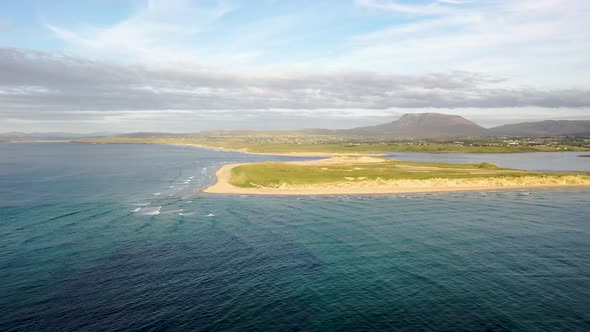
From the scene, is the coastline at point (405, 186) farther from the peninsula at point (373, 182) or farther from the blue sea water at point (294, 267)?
the blue sea water at point (294, 267)

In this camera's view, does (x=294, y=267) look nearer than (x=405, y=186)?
Yes

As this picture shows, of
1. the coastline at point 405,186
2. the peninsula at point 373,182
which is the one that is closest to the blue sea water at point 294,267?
the coastline at point 405,186

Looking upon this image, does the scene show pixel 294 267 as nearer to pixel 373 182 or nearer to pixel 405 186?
pixel 373 182

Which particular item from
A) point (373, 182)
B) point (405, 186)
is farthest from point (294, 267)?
point (405, 186)

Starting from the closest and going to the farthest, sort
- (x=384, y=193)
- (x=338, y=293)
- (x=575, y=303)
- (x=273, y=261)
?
(x=575, y=303)
(x=338, y=293)
(x=273, y=261)
(x=384, y=193)

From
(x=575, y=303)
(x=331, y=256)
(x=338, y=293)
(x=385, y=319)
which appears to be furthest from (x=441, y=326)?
(x=331, y=256)

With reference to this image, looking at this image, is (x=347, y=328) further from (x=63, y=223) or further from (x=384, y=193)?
(x=384, y=193)
